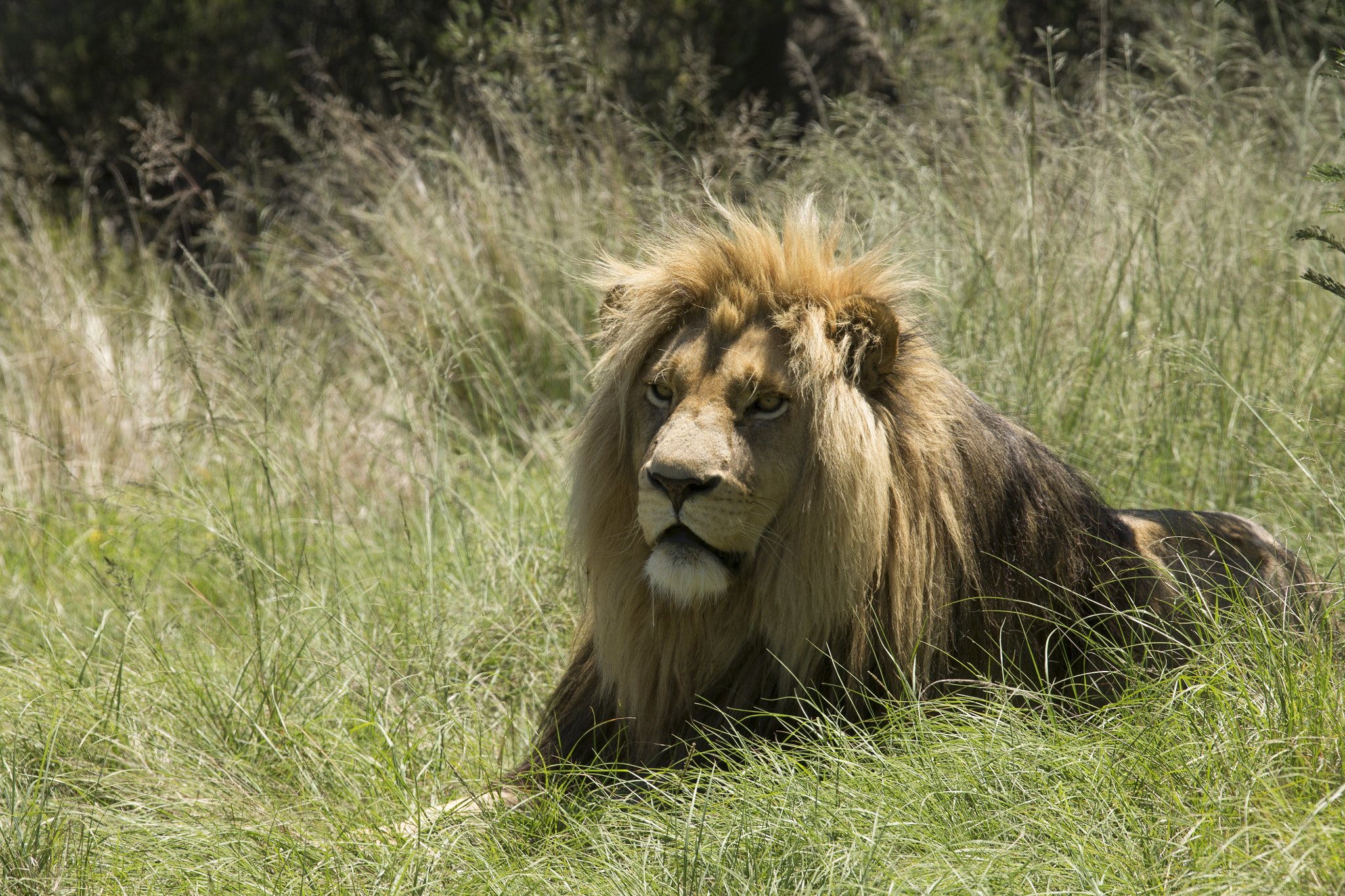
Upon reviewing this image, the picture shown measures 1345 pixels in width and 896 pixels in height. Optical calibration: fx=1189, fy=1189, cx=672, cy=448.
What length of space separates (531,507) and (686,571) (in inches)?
79.3

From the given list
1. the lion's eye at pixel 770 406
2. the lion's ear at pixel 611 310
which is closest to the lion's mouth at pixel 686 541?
the lion's eye at pixel 770 406

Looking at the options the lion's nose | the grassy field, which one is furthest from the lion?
the grassy field

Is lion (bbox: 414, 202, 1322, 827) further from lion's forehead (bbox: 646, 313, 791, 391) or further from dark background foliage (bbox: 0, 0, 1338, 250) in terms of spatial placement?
dark background foliage (bbox: 0, 0, 1338, 250)

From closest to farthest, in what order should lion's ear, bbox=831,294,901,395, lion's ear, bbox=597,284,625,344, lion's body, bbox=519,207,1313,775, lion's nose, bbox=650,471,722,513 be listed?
lion's nose, bbox=650,471,722,513 < lion's body, bbox=519,207,1313,775 < lion's ear, bbox=831,294,901,395 < lion's ear, bbox=597,284,625,344

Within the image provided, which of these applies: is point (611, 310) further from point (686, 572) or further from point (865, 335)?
point (686, 572)

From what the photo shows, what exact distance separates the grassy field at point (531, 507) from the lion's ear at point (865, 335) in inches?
29.8

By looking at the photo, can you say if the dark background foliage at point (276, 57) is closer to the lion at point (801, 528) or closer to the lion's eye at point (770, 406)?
the lion at point (801, 528)

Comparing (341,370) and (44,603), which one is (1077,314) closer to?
(341,370)

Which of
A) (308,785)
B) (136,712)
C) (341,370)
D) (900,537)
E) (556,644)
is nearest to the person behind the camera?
(900,537)

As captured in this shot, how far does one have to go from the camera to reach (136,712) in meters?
3.30

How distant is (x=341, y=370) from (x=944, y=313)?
3188 mm

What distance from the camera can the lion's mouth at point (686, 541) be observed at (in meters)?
2.50

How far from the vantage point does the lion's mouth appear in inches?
98.4

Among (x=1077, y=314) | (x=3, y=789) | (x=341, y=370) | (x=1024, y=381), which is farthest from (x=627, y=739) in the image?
(x=341, y=370)
